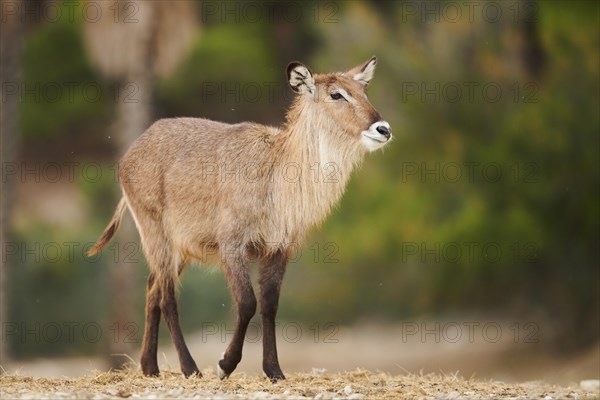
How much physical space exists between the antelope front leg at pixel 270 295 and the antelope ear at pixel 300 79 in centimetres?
158

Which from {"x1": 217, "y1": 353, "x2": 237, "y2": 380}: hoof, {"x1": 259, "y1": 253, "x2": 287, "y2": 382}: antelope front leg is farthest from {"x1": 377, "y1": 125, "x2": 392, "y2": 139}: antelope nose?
{"x1": 217, "y1": 353, "x2": 237, "y2": 380}: hoof

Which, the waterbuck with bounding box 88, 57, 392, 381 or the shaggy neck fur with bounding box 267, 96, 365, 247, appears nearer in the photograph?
the waterbuck with bounding box 88, 57, 392, 381

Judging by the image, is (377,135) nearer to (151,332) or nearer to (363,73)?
(363,73)

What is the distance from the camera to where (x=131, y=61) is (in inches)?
904

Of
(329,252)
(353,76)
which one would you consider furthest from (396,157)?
(353,76)

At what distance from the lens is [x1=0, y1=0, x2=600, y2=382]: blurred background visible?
22.3 metres

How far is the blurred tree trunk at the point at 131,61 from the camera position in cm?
2264

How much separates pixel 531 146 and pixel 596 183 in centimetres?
Answer: 149

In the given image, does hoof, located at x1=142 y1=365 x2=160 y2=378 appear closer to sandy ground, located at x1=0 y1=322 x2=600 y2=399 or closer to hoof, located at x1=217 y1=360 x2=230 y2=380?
sandy ground, located at x1=0 y1=322 x2=600 y2=399

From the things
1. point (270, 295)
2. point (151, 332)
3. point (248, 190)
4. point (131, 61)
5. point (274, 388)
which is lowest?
point (274, 388)

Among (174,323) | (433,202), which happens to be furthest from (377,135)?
(433,202)

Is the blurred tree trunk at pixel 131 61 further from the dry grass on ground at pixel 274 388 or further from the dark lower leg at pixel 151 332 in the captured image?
the dry grass on ground at pixel 274 388

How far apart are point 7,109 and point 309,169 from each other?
1243 centimetres

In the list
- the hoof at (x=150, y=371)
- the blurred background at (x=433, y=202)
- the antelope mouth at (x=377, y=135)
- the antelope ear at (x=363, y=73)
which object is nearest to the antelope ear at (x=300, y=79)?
the antelope ear at (x=363, y=73)
